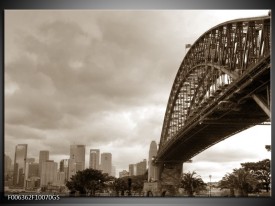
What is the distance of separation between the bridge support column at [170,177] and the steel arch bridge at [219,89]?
0.10 metres

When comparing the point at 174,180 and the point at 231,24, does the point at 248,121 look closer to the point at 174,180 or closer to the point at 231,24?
the point at 231,24

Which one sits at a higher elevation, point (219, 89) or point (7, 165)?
point (219, 89)

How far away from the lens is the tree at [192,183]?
104 feet

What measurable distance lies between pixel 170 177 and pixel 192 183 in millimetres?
10634

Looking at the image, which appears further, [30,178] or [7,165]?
[30,178]

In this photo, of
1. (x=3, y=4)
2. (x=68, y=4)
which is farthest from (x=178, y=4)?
(x=3, y=4)

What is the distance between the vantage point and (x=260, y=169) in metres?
25.7

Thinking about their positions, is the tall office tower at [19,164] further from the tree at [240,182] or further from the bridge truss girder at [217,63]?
the tree at [240,182]

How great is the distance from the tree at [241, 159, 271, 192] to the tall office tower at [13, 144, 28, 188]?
16036 mm

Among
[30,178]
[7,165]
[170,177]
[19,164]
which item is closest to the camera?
[7,165]

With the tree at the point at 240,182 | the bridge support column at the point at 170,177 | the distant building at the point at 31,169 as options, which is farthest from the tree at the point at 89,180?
the distant building at the point at 31,169

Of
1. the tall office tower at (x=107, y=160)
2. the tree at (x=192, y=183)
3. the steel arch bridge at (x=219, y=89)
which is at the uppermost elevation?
the steel arch bridge at (x=219, y=89)

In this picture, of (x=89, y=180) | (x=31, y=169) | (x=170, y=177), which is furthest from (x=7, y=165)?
(x=170, y=177)

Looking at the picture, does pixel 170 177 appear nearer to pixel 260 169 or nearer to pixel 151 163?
pixel 151 163
